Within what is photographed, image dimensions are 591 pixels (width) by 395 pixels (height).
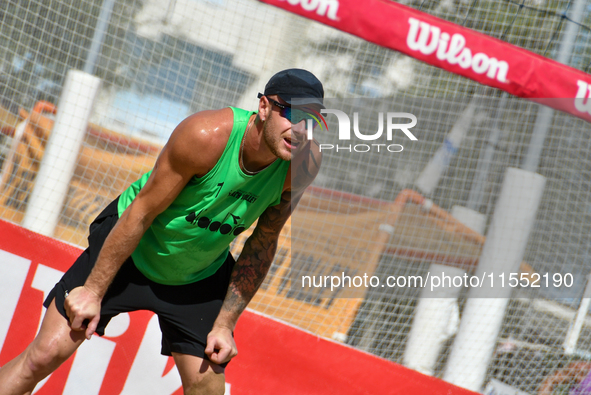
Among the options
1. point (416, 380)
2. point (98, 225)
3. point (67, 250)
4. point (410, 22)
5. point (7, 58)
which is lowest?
point (416, 380)

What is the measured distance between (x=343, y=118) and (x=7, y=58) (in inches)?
113

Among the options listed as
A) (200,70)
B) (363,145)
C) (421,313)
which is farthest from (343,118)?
(421,313)

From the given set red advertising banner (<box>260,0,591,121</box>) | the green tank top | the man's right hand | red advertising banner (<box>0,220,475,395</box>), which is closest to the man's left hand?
the green tank top

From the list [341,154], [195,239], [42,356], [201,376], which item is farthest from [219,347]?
[341,154]

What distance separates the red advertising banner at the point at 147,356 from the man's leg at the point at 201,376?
86 cm

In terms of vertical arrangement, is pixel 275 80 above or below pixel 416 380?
above

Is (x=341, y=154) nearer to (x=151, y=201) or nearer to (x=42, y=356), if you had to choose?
(x=151, y=201)

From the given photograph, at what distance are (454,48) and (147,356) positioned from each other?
9.31 feet

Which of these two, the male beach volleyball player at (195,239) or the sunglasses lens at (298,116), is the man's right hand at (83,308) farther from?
the sunglasses lens at (298,116)

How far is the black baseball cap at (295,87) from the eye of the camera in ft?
6.24

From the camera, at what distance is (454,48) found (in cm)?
328

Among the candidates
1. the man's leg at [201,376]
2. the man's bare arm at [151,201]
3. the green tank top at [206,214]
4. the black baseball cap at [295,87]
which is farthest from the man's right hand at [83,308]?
the black baseball cap at [295,87]

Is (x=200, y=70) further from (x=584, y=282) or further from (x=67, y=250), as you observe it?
(x=584, y=282)

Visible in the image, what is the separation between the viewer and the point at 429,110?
4.38 meters
